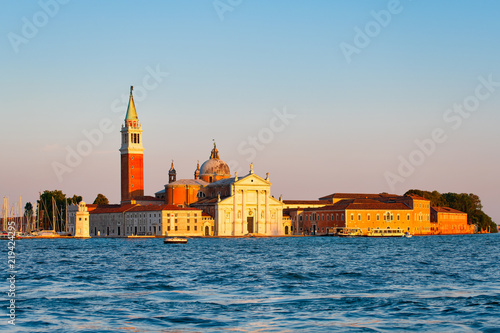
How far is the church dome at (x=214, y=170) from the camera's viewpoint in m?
111

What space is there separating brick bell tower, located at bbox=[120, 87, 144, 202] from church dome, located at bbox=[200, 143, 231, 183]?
9.80 meters

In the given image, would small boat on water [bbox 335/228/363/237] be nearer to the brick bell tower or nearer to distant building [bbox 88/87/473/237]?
distant building [bbox 88/87/473/237]

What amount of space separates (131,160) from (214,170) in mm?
12530

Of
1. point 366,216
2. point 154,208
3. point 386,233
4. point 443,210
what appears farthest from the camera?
point 443,210

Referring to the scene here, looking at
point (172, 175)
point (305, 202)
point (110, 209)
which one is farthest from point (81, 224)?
point (305, 202)

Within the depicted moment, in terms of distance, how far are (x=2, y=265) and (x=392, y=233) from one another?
2890 inches

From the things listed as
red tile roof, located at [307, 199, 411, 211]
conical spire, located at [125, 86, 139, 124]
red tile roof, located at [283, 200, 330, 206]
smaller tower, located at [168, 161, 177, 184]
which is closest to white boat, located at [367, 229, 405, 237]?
red tile roof, located at [307, 199, 411, 211]

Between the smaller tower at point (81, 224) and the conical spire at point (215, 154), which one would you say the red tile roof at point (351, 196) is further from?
the smaller tower at point (81, 224)

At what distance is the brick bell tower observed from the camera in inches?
4124

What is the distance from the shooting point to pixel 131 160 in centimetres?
10481

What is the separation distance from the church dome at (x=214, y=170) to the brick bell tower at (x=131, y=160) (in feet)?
32.1

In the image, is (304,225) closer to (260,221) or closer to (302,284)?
(260,221)

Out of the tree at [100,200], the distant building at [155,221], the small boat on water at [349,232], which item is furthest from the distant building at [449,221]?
the tree at [100,200]

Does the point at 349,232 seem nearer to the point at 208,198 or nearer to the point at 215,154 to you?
the point at 208,198
